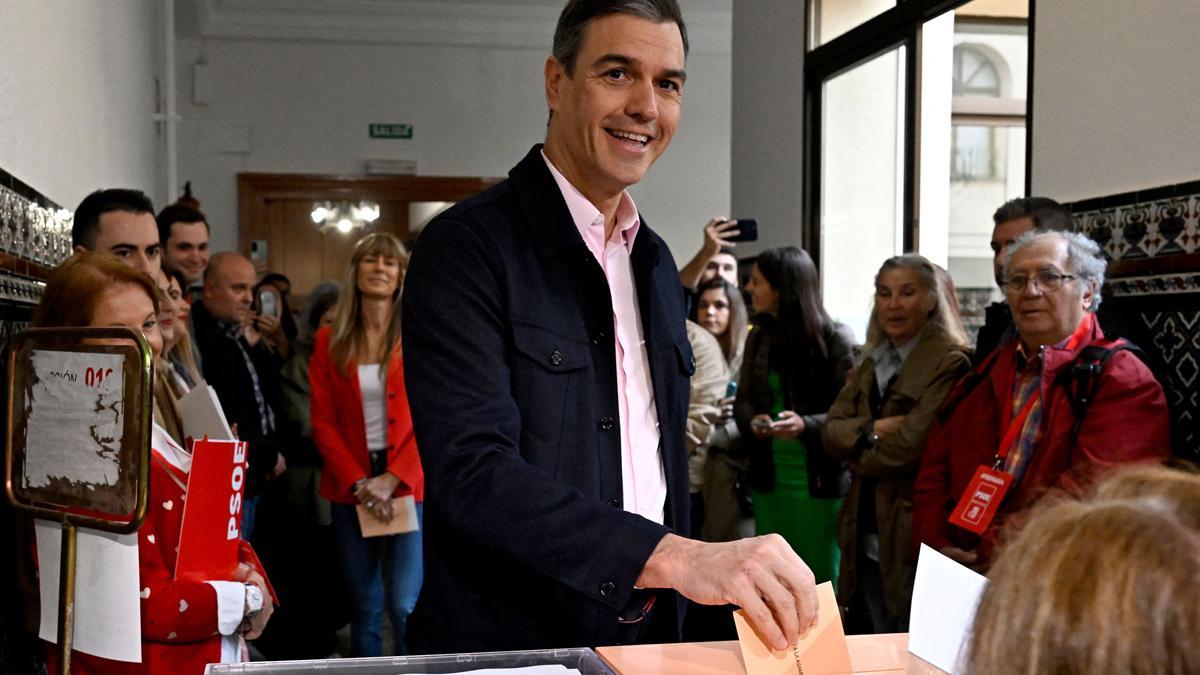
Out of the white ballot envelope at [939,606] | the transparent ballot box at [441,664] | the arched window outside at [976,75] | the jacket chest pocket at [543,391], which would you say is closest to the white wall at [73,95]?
the jacket chest pocket at [543,391]

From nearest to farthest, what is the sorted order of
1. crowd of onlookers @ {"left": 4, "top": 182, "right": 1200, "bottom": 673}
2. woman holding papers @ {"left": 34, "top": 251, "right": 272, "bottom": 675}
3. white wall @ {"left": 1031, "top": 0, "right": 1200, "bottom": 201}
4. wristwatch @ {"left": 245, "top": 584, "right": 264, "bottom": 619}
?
woman holding papers @ {"left": 34, "top": 251, "right": 272, "bottom": 675}
wristwatch @ {"left": 245, "top": 584, "right": 264, "bottom": 619}
crowd of onlookers @ {"left": 4, "top": 182, "right": 1200, "bottom": 673}
white wall @ {"left": 1031, "top": 0, "right": 1200, "bottom": 201}

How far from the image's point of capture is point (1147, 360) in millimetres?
2674

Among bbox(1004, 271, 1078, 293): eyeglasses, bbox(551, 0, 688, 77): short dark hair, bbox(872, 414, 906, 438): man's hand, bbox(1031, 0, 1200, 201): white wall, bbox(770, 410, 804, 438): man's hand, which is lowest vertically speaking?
bbox(770, 410, 804, 438): man's hand

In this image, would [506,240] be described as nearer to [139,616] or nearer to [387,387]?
[139,616]

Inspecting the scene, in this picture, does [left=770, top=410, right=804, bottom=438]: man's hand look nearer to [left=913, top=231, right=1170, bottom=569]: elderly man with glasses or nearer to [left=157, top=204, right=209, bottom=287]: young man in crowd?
[left=913, top=231, right=1170, bottom=569]: elderly man with glasses

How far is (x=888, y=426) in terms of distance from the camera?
10.9 ft

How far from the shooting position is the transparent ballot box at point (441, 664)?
1.07 m

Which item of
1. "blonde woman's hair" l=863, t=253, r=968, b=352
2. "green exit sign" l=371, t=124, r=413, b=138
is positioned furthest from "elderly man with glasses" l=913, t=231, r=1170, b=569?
"green exit sign" l=371, t=124, r=413, b=138

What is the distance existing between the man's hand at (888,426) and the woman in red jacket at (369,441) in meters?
1.45

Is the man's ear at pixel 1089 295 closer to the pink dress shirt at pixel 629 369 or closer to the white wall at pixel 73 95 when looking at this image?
the pink dress shirt at pixel 629 369

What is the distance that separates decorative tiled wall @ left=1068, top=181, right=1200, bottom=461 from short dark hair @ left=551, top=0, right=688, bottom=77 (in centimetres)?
180

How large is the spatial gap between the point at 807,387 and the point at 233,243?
5717 mm

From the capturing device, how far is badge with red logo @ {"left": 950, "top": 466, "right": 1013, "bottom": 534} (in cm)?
265

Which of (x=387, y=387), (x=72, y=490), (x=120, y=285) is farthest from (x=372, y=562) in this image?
(x=72, y=490)
